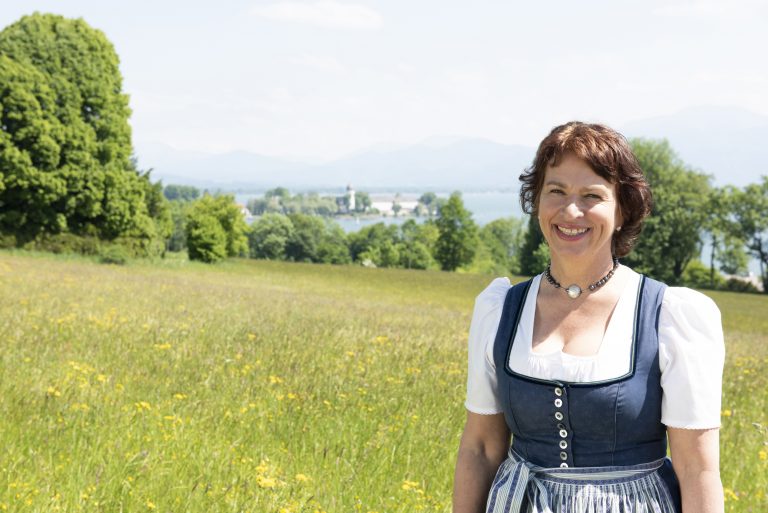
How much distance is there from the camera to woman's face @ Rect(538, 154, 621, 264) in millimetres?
2461

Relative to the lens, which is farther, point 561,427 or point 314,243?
point 314,243

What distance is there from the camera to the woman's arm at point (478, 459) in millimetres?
2650

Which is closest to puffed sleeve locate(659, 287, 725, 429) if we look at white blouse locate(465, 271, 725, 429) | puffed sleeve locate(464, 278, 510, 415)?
white blouse locate(465, 271, 725, 429)

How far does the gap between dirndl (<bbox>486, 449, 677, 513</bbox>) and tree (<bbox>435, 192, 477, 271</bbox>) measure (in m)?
90.0

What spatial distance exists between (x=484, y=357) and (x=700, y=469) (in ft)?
2.49

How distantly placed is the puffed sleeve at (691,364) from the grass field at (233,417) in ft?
6.72

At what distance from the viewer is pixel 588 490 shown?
237 cm

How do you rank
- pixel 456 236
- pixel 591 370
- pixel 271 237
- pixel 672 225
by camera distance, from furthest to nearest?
1. pixel 271 237
2. pixel 456 236
3. pixel 672 225
4. pixel 591 370

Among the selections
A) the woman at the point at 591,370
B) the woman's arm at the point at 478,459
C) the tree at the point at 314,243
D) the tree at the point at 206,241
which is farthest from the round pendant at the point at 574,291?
the tree at the point at 314,243

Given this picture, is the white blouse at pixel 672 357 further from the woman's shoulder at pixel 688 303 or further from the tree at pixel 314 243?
the tree at pixel 314 243

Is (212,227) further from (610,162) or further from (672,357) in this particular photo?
(672,357)

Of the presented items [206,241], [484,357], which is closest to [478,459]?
[484,357]

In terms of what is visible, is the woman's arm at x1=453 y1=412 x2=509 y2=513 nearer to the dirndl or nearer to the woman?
the woman

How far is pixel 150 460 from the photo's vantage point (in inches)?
168
